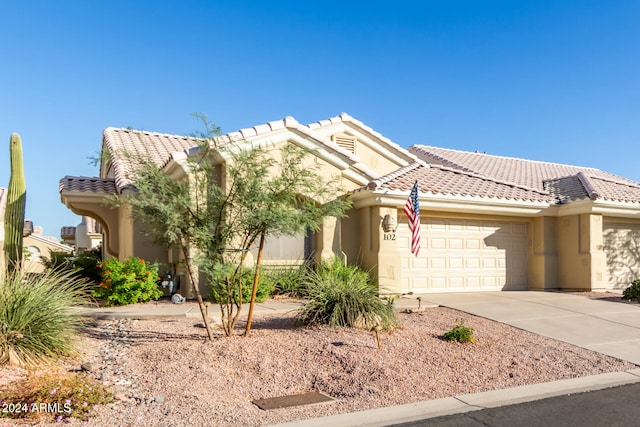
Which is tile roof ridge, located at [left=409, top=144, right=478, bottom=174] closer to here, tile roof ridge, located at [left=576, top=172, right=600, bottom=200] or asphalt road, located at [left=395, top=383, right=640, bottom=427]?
tile roof ridge, located at [left=576, top=172, right=600, bottom=200]

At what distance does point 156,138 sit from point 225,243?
1264 cm

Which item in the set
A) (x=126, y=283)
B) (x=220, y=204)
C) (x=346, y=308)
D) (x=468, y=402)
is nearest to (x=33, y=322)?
(x=220, y=204)

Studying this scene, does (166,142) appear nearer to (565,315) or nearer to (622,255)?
(565,315)

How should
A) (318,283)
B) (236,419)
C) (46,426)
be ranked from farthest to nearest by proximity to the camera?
(318,283), (236,419), (46,426)

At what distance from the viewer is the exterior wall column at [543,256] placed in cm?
1677

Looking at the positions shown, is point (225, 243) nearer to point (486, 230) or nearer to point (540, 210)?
point (486, 230)

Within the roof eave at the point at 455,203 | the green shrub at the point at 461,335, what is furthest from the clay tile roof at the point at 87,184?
the green shrub at the point at 461,335

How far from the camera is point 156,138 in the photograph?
19.4 m

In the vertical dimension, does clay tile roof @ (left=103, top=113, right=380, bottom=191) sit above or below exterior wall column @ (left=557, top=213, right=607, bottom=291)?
above

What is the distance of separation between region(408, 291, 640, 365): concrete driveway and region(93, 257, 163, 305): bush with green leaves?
621 centimetres

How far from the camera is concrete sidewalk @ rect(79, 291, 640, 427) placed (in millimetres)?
5707

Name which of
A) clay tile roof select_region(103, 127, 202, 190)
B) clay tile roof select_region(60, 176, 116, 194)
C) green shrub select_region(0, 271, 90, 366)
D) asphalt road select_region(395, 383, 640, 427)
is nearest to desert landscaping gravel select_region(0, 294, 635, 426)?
green shrub select_region(0, 271, 90, 366)

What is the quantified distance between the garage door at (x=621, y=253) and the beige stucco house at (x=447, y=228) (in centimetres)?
4

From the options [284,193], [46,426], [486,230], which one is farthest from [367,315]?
[486,230]
